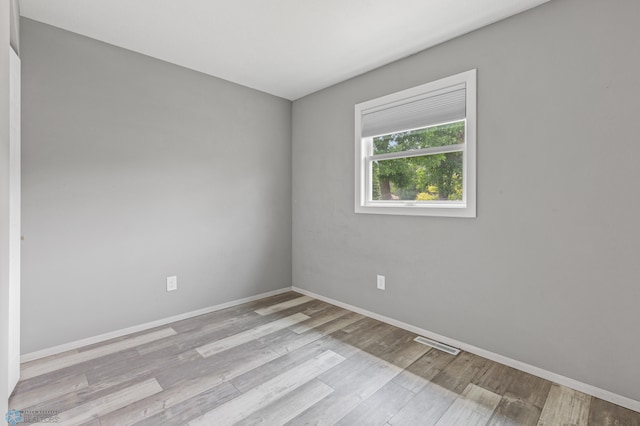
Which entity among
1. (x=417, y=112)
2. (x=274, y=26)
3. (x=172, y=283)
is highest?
(x=274, y=26)

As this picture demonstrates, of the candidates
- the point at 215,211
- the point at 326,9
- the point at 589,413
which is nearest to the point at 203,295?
the point at 215,211

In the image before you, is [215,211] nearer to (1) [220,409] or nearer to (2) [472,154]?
(1) [220,409]

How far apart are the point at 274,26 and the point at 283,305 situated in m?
2.64

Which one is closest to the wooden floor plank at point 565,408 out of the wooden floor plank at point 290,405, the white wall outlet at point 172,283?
the wooden floor plank at point 290,405

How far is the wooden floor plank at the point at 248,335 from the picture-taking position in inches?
93.7

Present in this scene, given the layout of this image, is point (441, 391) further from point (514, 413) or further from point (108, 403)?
point (108, 403)

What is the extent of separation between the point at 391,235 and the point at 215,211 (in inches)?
71.3

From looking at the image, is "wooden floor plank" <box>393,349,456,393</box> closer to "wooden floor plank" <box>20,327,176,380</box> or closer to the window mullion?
the window mullion

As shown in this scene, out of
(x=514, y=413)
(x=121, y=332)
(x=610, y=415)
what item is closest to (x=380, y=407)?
(x=514, y=413)

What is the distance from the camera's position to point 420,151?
8.71 ft

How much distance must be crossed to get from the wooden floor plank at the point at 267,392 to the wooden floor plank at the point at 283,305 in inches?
39.6

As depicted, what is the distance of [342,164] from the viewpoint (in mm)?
3268

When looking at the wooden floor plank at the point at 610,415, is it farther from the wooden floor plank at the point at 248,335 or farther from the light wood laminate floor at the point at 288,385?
the wooden floor plank at the point at 248,335

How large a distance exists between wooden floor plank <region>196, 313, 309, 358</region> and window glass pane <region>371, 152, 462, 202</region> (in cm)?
145
